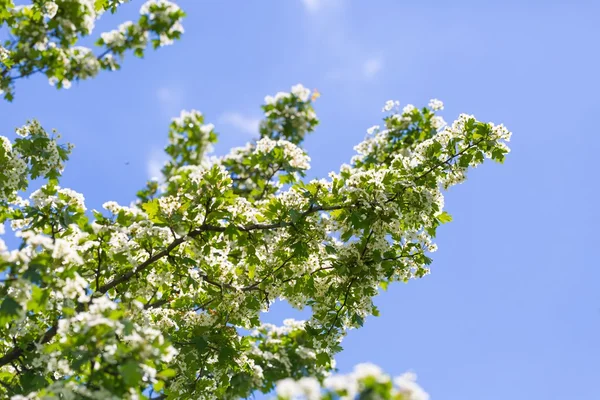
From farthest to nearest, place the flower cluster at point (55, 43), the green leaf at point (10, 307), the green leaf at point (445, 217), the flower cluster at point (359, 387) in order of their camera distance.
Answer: the green leaf at point (445, 217)
the flower cluster at point (55, 43)
the green leaf at point (10, 307)
the flower cluster at point (359, 387)

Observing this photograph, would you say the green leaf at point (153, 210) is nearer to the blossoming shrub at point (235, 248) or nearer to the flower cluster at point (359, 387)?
the blossoming shrub at point (235, 248)

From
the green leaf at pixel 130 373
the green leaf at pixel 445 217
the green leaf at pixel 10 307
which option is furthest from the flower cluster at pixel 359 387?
the green leaf at pixel 445 217

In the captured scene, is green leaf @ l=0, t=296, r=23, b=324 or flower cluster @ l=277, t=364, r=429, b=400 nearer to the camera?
flower cluster @ l=277, t=364, r=429, b=400

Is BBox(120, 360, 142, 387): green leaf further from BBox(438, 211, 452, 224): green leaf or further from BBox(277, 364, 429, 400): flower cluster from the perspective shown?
BBox(438, 211, 452, 224): green leaf

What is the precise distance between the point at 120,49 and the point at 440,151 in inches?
219

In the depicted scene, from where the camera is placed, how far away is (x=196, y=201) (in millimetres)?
8977

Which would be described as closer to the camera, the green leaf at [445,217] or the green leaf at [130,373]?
the green leaf at [130,373]

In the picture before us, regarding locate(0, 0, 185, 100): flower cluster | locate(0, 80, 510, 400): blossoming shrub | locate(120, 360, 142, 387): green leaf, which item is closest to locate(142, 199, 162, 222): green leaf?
locate(0, 80, 510, 400): blossoming shrub

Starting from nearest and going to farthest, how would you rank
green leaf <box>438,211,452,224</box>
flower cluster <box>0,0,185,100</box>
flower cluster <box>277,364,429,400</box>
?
flower cluster <box>277,364,429,400</box> → flower cluster <box>0,0,185,100</box> → green leaf <box>438,211,452,224</box>

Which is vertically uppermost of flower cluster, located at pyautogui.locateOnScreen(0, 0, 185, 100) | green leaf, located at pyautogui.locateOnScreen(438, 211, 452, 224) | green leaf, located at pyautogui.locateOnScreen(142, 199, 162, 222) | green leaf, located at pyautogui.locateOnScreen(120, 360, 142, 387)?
green leaf, located at pyautogui.locateOnScreen(438, 211, 452, 224)

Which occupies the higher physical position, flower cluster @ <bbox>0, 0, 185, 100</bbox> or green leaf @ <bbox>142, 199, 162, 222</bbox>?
flower cluster @ <bbox>0, 0, 185, 100</bbox>

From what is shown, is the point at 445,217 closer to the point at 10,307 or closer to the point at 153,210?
the point at 153,210

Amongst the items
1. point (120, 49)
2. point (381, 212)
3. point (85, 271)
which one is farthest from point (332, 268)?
point (120, 49)

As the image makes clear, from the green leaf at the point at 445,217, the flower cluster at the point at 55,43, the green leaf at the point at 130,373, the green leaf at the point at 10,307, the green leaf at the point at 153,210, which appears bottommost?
the green leaf at the point at 130,373
